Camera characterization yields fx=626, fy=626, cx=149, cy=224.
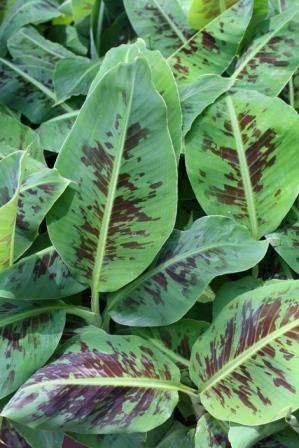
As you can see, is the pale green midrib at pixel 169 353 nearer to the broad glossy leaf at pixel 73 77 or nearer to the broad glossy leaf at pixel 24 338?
the broad glossy leaf at pixel 24 338

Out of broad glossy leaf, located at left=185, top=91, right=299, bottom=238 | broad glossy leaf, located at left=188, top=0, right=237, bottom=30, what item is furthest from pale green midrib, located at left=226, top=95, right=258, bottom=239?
broad glossy leaf, located at left=188, top=0, right=237, bottom=30

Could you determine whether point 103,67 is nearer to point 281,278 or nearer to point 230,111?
point 230,111

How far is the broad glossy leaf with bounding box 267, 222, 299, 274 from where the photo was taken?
806mm

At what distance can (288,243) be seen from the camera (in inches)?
32.2

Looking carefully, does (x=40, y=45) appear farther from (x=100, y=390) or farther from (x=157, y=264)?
(x=100, y=390)

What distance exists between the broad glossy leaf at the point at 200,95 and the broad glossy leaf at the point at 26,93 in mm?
246

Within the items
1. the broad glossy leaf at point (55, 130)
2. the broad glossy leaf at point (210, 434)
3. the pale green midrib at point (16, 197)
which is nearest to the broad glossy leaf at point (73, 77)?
the broad glossy leaf at point (55, 130)

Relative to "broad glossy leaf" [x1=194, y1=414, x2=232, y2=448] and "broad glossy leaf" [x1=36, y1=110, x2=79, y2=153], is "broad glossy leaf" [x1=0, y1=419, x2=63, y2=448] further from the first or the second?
"broad glossy leaf" [x1=36, y1=110, x2=79, y2=153]

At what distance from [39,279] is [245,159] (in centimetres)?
Result: 30

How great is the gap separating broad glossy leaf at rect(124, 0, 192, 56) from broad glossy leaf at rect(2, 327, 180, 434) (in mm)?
491

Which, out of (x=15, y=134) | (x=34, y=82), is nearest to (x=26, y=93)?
(x=34, y=82)

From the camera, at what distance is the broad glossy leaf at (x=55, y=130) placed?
3.05 ft

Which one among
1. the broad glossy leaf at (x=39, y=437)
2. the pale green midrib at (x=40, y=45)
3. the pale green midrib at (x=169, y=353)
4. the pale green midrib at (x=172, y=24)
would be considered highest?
the pale green midrib at (x=172, y=24)

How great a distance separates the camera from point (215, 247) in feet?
2.44
